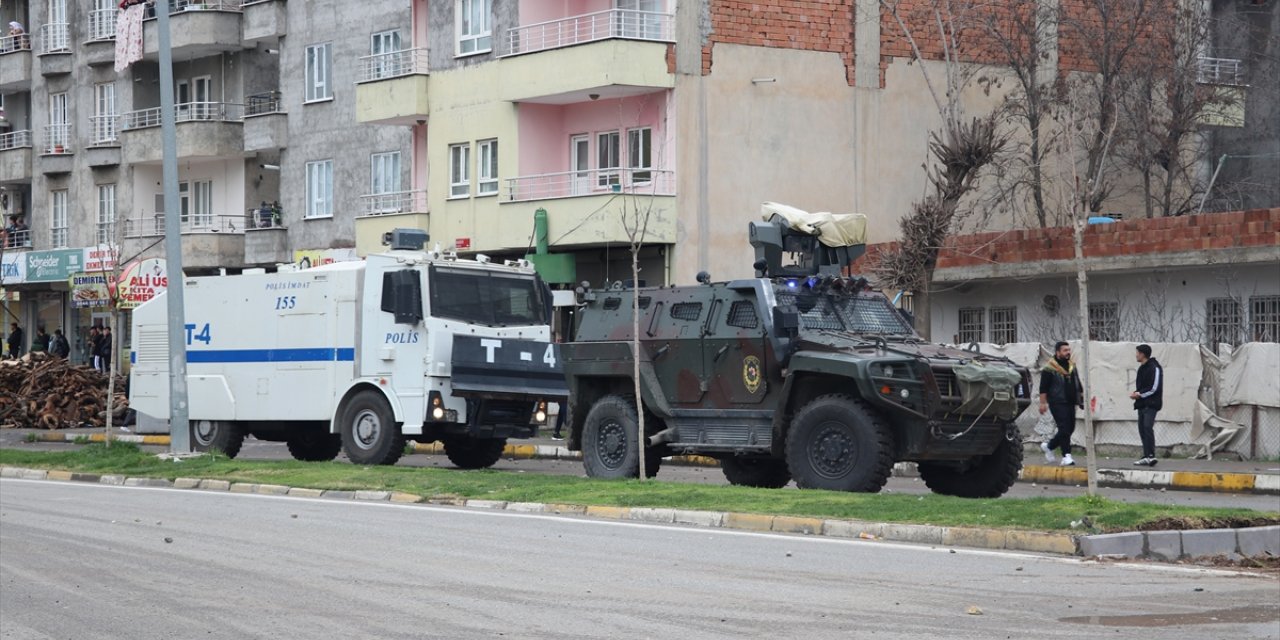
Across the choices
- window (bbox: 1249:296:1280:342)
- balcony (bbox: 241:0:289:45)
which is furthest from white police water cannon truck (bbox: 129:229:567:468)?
balcony (bbox: 241:0:289:45)

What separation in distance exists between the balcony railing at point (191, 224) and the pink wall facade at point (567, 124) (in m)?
14.0

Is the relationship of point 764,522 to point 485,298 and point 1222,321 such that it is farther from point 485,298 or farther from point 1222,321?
point 1222,321

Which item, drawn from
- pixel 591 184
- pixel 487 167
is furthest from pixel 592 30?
pixel 487 167

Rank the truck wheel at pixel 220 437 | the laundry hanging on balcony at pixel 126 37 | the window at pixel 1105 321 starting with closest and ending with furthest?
the truck wheel at pixel 220 437 < the window at pixel 1105 321 < the laundry hanging on balcony at pixel 126 37

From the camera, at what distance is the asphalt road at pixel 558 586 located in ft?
32.8

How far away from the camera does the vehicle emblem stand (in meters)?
19.1

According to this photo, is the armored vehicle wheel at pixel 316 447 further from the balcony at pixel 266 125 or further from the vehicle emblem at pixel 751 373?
the balcony at pixel 266 125

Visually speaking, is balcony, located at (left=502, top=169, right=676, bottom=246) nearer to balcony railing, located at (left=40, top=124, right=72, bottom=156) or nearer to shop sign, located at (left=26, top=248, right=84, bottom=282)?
shop sign, located at (left=26, top=248, right=84, bottom=282)

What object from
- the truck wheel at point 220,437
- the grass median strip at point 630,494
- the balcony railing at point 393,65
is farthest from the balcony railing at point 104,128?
the grass median strip at point 630,494

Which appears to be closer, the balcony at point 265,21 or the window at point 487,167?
the window at point 487,167

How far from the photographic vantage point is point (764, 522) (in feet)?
51.5

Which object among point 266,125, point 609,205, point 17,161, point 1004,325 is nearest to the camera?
point 1004,325

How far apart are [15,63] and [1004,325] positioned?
37.1m

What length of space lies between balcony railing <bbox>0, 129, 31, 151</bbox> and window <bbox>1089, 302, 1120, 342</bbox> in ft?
126
